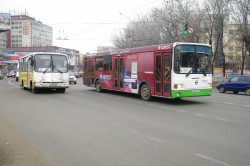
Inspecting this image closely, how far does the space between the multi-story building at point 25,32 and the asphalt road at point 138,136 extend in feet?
459

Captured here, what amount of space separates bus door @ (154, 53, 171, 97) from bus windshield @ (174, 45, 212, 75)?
502 mm

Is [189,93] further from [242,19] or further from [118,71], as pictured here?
[242,19]

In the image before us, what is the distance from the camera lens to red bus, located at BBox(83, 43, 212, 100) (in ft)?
41.9

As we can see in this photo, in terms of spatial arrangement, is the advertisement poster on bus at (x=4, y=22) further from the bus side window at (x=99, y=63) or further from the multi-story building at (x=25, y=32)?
the multi-story building at (x=25, y=32)

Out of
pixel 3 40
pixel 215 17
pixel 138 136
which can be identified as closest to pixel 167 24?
pixel 215 17

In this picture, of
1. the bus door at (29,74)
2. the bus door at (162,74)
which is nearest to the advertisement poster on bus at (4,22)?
the bus door at (29,74)

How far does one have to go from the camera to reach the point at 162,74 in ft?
44.2

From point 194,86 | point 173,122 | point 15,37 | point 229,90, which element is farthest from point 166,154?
point 15,37

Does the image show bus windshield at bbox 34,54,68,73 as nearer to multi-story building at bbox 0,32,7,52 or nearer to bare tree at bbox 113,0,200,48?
bare tree at bbox 113,0,200,48

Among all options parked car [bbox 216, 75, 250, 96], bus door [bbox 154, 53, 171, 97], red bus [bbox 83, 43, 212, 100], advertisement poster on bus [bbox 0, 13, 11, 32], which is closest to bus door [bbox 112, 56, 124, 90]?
red bus [bbox 83, 43, 212, 100]

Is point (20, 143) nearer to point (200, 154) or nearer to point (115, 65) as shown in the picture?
point (200, 154)

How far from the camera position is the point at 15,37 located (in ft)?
489

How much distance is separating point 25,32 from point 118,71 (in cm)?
13501

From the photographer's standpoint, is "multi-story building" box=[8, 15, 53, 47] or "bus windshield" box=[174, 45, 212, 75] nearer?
"bus windshield" box=[174, 45, 212, 75]
